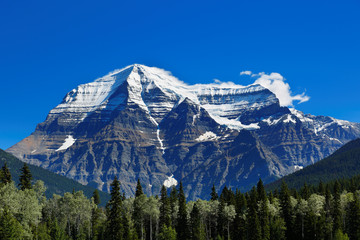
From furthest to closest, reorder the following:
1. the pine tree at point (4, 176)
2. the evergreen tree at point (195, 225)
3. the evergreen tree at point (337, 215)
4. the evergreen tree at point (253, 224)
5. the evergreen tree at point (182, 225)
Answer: the evergreen tree at point (182, 225)
the evergreen tree at point (195, 225)
the evergreen tree at point (337, 215)
the evergreen tree at point (253, 224)
the pine tree at point (4, 176)

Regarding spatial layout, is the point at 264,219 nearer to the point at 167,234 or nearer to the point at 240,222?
the point at 240,222

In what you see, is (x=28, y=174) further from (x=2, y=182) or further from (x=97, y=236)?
(x=97, y=236)

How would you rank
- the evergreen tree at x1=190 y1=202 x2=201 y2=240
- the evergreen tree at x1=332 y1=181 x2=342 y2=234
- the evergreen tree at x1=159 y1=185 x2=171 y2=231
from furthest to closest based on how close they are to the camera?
the evergreen tree at x1=159 y1=185 x2=171 y2=231, the evergreen tree at x1=190 y1=202 x2=201 y2=240, the evergreen tree at x1=332 y1=181 x2=342 y2=234

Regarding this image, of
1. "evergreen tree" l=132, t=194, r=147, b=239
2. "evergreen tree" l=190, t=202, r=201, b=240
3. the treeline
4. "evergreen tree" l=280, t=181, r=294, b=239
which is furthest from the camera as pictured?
"evergreen tree" l=280, t=181, r=294, b=239

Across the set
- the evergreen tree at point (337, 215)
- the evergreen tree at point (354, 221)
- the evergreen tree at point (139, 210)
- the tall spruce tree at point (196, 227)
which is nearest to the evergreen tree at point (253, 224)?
→ the tall spruce tree at point (196, 227)

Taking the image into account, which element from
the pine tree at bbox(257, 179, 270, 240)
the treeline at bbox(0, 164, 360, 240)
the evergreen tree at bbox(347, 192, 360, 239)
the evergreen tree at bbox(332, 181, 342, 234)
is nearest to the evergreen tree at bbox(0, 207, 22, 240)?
the treeline at bbox(0, 164, 360, 240)

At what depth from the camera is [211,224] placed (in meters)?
158

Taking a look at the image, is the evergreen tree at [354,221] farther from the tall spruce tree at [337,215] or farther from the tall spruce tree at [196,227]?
the tall spruce tree at [196,227]

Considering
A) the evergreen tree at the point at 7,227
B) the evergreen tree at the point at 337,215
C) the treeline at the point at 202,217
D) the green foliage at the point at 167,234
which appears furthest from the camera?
the evergreen tree at the point at 337,215

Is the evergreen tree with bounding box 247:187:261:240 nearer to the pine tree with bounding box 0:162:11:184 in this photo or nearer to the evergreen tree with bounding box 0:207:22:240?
the evergreen tree with bounding box 0:207:22:240

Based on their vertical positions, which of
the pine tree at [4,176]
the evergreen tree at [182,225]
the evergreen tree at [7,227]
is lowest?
the evergreen tree at [7,227]

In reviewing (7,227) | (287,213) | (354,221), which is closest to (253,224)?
(287,213)

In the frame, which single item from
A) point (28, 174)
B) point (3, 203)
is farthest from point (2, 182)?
point (3, 203)

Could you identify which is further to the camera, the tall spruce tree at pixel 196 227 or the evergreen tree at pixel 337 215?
the tall spruce tree at pixel 196 227
